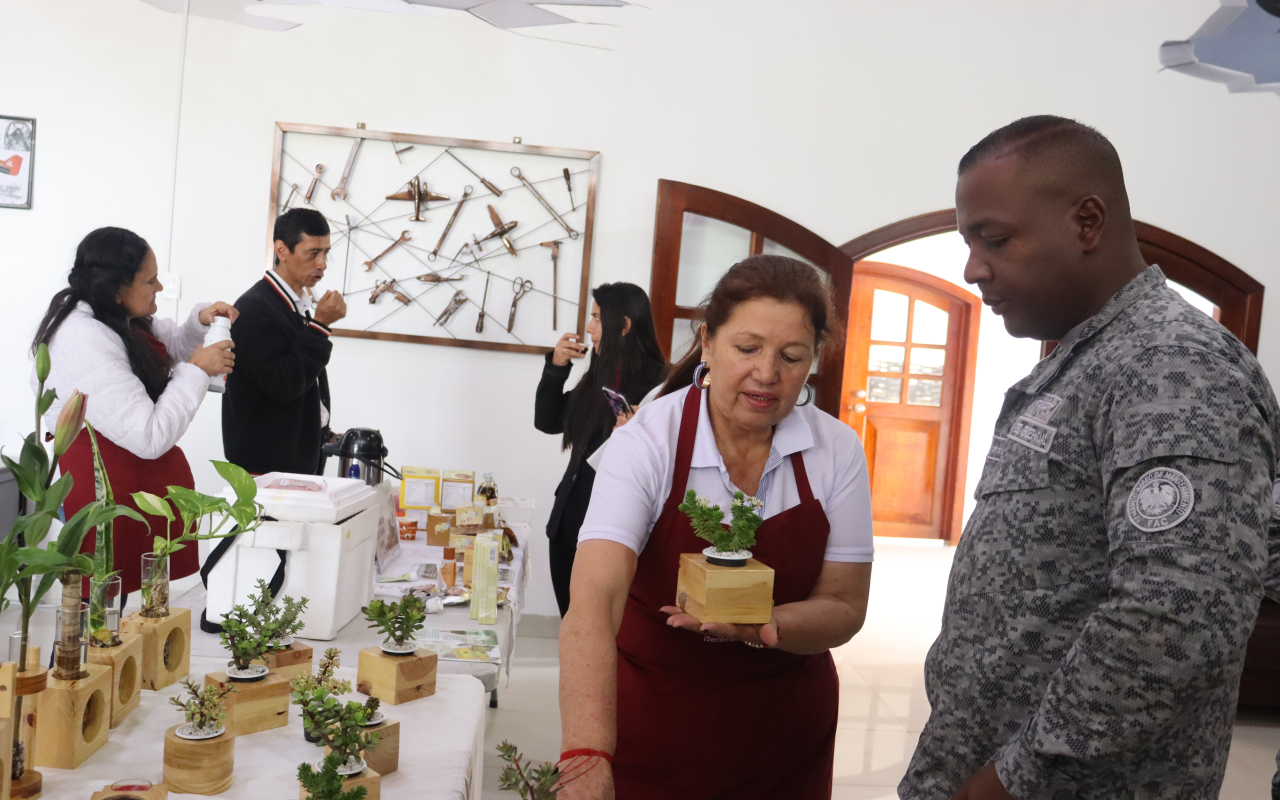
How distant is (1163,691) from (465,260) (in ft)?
12.1

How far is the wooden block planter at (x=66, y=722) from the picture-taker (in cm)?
115

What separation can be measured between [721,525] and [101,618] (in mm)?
885

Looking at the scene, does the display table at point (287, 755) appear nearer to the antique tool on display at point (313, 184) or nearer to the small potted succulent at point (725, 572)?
the small potted succulent at point (725, 572)

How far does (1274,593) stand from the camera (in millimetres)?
1177

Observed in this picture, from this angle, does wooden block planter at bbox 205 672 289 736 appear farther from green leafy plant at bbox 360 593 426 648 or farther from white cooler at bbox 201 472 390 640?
white cooler at bbox 201 472 390 640

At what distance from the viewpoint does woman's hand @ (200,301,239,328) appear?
274 cm

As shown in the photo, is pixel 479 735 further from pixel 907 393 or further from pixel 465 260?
pixel 907 393

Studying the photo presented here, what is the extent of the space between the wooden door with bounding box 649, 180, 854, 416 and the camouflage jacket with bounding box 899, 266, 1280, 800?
121 inches

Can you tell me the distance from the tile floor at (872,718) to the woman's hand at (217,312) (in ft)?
5.24

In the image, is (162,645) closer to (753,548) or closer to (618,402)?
(753,548)

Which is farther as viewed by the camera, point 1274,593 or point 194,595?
point 194,595

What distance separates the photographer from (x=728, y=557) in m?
1.31

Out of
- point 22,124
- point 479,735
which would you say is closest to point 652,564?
point 479,735

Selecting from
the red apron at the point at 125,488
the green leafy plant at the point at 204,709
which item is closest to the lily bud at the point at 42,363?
the green leafy plant at the point at 204,709
